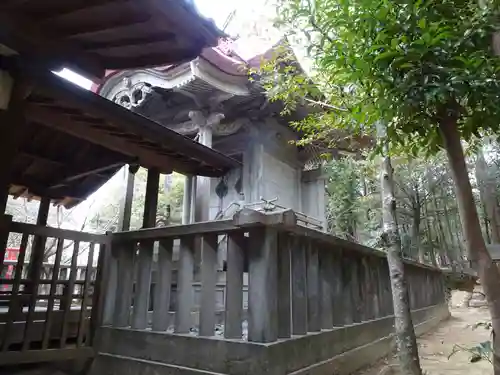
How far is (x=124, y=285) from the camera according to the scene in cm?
408

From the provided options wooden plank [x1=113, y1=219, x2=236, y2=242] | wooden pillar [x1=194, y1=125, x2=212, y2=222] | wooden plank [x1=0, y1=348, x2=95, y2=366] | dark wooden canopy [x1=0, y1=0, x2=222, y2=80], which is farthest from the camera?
wooden pillar [x1=194, y1=125, x2=212, y2=222]

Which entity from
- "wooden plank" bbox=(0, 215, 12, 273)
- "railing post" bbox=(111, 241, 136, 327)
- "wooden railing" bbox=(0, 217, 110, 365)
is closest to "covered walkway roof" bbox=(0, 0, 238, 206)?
"wooden plank" bbox=(0, 215, 12, 273)

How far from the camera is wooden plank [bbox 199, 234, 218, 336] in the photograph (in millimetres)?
3256

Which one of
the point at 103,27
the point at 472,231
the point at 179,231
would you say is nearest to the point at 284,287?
the point at 179,231

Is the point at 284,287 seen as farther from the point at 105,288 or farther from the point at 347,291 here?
the point at 105,288

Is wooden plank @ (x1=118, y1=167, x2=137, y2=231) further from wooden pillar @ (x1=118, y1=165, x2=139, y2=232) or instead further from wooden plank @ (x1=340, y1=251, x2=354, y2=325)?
wooden plank @ (x1=340, y1=251, x2=354, y2=325)

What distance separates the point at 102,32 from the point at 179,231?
214 centimetres

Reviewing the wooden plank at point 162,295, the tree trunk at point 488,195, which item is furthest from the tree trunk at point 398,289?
the tree trunk at point 488,195

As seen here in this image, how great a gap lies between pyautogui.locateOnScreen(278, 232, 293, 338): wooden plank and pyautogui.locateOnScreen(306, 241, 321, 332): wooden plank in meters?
0.49

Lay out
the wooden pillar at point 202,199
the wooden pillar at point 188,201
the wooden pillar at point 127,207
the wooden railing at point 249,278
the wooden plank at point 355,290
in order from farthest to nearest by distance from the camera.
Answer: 1. the wooden pillar at point 188,201
2. the wooden pillar at point 202,199
3. the wooden pillar at point 127,207
4. the wooden plank at point 355,290
5. the wooden railing at point 249,278

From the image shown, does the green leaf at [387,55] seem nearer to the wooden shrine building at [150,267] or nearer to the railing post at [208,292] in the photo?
the wooden shrine building at [150,267]

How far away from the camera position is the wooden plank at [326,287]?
3893 mm

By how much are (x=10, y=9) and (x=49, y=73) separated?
0.64 metres

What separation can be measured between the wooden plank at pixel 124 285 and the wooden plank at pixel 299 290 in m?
1.92
